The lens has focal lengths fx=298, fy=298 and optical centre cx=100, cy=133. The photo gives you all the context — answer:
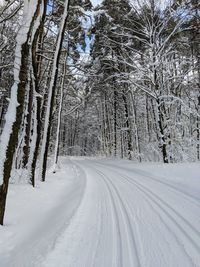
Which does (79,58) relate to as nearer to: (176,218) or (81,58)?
(81,58)

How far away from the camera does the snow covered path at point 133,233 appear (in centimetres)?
459

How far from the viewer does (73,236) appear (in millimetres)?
5781

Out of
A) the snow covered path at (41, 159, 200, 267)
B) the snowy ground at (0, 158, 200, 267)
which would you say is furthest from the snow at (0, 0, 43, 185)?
the snow covered path at (41, 159, 200, 267)

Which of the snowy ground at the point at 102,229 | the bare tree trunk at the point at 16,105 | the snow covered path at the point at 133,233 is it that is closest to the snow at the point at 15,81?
the bare tree trunk at the point at 16,105

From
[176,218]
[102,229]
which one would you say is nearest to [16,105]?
[102,229]

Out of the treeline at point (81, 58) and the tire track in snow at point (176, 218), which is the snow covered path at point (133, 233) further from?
the treeline at point (81, 58)

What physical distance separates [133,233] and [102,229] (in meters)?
0.70

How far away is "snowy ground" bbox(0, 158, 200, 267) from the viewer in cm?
464

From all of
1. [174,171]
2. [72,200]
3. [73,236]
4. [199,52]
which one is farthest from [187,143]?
[73,236]

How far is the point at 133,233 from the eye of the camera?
19.1 ft

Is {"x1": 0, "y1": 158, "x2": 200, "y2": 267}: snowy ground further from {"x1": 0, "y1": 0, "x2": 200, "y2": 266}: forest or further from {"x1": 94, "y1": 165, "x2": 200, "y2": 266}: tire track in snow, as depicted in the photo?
{"x1": 0, "y1": 0, "x2": 200, "y2": 266}: forest

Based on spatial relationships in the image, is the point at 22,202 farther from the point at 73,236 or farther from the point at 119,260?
the point at 119,260

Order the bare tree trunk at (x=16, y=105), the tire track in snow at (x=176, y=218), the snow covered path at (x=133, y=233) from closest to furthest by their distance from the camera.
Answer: the snow covered path at (x=133, y=233), the tire track in snow at (x=176, y=218), the bare tree trunk at (x=16, y=105)

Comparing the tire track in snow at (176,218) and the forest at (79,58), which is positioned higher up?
the forest at (79,58)
